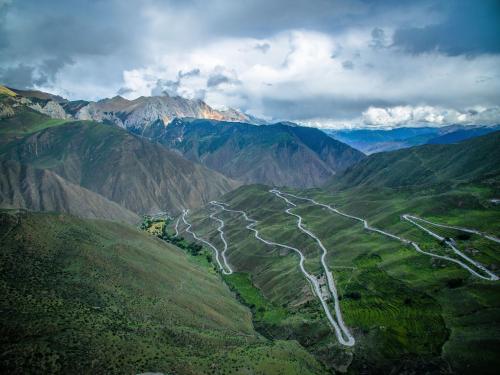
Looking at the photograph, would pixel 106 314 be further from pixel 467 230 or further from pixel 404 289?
pixel 467 230

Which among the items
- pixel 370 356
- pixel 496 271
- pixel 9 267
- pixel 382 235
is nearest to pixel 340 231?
pixel 382 235

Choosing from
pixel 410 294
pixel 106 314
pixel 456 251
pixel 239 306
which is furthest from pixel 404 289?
pixel 106 314

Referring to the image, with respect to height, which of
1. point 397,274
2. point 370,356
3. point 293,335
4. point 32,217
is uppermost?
point 32,217

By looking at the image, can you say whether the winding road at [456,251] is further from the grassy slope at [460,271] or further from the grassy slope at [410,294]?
the grassy slope at [410,294]

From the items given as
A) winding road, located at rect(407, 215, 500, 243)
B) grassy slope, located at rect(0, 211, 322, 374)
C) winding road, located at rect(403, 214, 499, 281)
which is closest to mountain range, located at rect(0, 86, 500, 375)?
grassy slope, located at rect(0, 211, 322, 374)

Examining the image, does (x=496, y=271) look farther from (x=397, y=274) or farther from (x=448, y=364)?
(x=448, y=364)

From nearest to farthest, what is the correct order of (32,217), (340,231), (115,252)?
(32,217), (115,252), (340,231)

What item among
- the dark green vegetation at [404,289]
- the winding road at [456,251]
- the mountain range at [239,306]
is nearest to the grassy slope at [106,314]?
the mountain range at [239,306]
